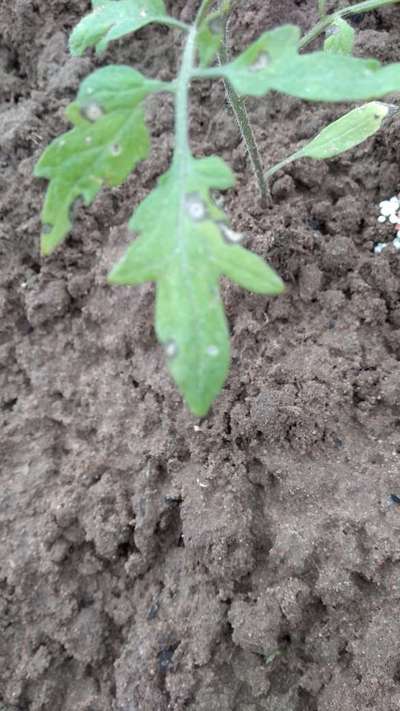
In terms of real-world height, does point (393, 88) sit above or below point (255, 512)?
above

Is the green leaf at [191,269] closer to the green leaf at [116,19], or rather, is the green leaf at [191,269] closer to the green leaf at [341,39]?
the green leaf at [116,19]

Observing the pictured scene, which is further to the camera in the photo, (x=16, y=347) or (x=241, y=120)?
(x=16, y=347)

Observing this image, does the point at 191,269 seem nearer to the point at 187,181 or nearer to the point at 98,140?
the point at 187,181

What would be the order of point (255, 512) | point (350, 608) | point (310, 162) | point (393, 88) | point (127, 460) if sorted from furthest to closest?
point (310, 162) < point (127, 460) < point (255, 512) < point (350, 608) < point (393, 88)

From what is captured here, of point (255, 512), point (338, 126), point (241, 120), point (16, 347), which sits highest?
point (241, 120)

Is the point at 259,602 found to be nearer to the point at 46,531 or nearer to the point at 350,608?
the point at 350,608

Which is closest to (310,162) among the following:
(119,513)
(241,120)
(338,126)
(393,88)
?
(338,126)
